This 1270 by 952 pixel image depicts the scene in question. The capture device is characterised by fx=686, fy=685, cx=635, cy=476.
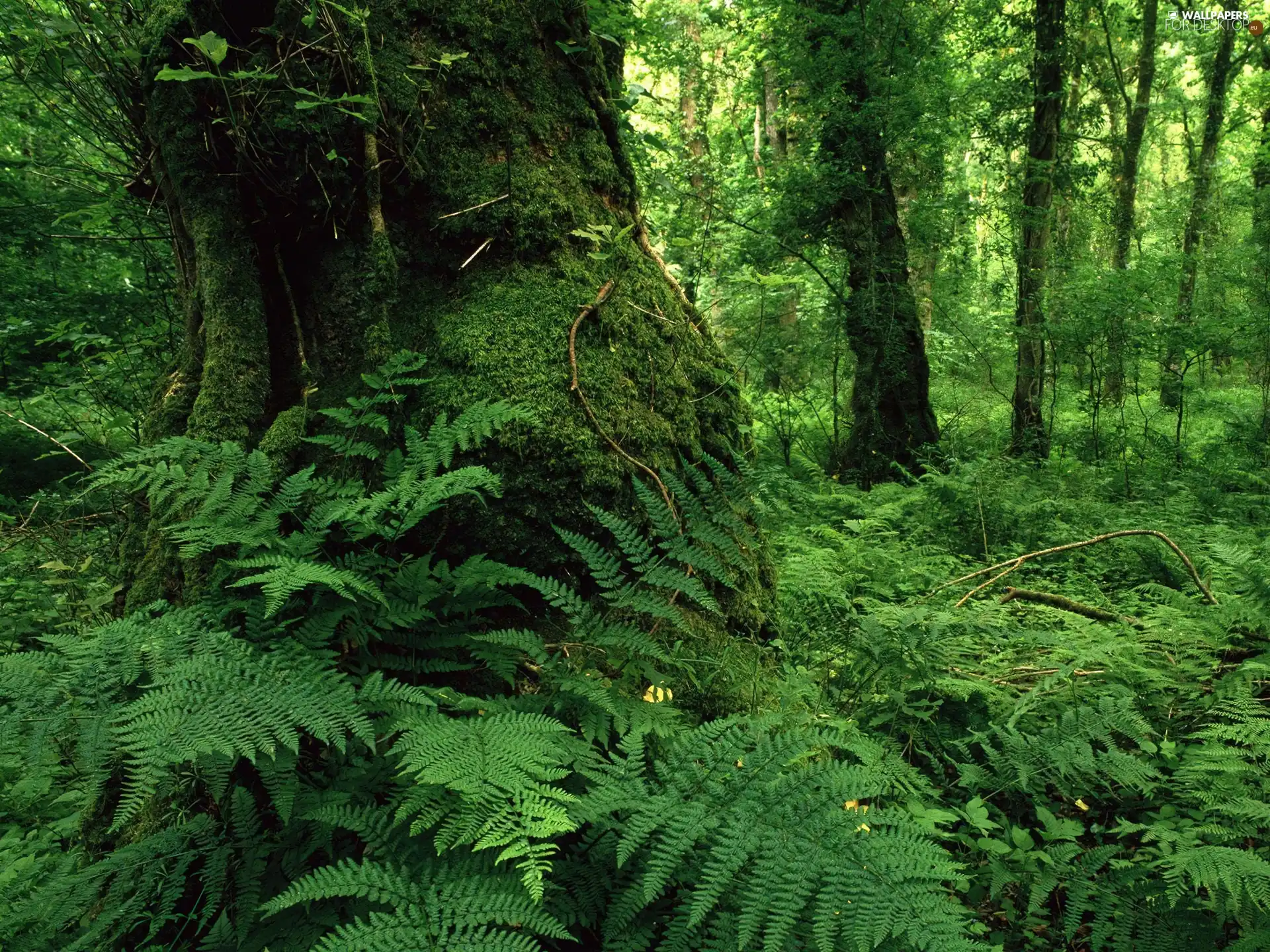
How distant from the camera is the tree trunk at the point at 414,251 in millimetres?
2473

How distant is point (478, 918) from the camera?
56.2 inches

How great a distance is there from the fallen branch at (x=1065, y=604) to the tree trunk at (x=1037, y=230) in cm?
513

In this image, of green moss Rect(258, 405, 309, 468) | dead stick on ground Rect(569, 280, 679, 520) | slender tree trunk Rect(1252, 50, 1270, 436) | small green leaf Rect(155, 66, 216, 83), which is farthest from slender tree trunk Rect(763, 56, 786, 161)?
green moss Rect(258, 405, 309, 468)

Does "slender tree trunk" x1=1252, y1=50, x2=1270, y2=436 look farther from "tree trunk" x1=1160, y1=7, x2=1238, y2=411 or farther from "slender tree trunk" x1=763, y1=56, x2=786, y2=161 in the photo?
"slender tree trunk" x1=763, y1=56, x2=786, y2=161

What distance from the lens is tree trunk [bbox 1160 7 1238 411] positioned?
7.94 meters

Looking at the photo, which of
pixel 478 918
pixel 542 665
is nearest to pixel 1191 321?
pixel 542 665

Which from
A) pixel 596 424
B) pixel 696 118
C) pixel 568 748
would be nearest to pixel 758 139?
pixel 696 118

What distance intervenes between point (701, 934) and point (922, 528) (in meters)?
4.38

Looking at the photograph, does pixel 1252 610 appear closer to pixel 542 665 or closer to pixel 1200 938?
pixel 1200 938

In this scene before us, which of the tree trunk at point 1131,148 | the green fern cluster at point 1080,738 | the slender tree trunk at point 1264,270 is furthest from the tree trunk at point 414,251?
the tree trunk at point 1131,148

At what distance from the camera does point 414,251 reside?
Answer: 2.76 metres

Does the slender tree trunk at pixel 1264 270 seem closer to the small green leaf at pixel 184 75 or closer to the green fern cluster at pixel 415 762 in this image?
the green fern cluster at pixel 415 762

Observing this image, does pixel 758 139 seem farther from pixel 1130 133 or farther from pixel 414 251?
pixel 414 251

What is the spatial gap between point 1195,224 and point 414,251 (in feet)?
44.7
